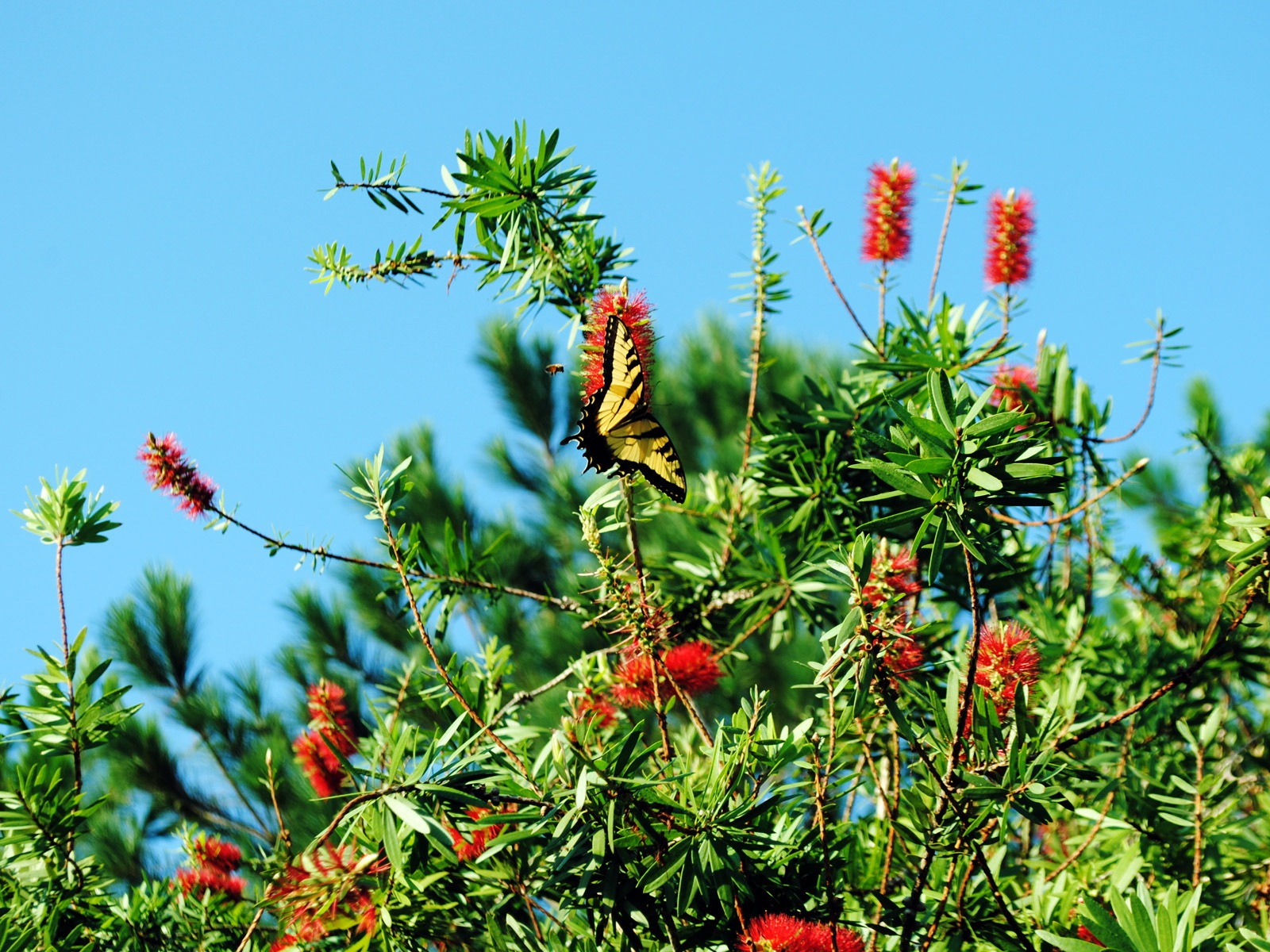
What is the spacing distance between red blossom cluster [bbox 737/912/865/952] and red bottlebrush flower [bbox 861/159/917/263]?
152cm

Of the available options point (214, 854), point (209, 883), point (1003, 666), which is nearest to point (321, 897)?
point (209, 883)

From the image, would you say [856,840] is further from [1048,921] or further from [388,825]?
[388,825]

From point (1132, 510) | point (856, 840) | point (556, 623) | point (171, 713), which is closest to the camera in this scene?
point (856, 840)

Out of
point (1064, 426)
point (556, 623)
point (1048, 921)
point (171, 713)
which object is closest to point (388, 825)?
point (1048, 921)

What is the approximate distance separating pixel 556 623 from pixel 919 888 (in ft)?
13.6

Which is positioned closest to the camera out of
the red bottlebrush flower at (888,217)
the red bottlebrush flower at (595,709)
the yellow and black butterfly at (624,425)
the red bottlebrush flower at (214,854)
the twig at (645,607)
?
the twig at (645,607)

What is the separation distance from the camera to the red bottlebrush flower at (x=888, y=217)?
2.37 m

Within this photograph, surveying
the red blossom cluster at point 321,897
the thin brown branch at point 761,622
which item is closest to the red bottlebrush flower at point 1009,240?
the thin brown branch at point 761,622

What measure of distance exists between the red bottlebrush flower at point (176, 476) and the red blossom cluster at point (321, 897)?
62cm

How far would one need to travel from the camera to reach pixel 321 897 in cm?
150

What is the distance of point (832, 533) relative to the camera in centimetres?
212

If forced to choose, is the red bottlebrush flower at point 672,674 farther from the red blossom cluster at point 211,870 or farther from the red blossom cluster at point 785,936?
the red blossom cluster at point 211,870

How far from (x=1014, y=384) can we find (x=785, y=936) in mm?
1225

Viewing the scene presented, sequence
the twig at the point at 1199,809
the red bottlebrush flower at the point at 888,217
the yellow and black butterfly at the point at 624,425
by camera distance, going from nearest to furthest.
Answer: the yellow and black butterfly at the point at 624,425, the twig at the point at 1199,809, the red bottlebrush flower at the point at 888,217
